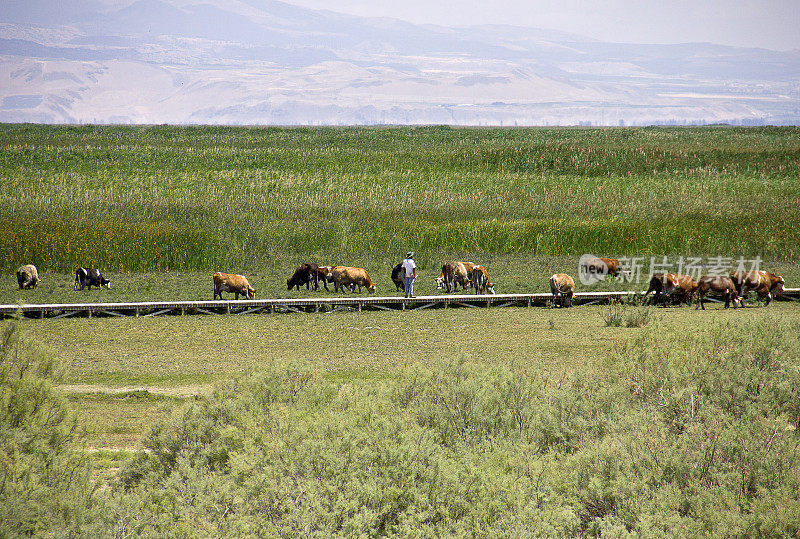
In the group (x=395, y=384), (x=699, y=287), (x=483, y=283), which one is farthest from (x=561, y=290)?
(x=395, y=384)

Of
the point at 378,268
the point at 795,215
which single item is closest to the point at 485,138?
the point at 795,215

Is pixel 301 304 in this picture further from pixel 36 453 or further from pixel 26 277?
pixel 36 453

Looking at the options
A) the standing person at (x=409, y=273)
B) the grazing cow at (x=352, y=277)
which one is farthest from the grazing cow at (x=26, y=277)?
the standing person at (x=409, y=273)

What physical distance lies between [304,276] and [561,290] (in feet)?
24.0

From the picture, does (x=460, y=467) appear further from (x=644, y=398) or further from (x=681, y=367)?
(x=681, y=367)

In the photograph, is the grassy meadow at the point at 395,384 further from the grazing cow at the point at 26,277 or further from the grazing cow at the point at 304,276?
the grazing cow at the point at 304,276

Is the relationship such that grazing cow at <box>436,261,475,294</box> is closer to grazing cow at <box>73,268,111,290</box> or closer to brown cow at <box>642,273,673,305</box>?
brown cow at <box>642,273,673,305</box>

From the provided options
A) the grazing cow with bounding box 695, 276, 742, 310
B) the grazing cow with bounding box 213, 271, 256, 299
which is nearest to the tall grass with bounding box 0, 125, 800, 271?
the grazing cow with bounding box 213, 271, 256, 299

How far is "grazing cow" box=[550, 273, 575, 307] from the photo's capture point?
63.4ft

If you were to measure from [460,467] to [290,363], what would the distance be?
2.48m

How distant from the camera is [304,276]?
2134cm

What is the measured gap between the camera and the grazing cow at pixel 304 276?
69.5ft

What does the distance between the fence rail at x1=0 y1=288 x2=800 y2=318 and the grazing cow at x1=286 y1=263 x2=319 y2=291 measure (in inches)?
87.6

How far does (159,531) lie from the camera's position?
16.6ft
